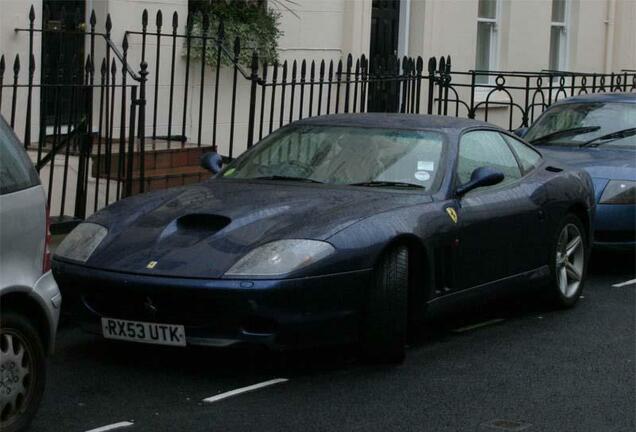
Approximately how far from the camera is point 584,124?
12.7 metres

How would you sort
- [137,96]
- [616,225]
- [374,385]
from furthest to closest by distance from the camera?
[137,96], [616,225], [374,385]

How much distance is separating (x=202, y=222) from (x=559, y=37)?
16095mm

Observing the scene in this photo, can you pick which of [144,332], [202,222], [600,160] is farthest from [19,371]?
[600,160]

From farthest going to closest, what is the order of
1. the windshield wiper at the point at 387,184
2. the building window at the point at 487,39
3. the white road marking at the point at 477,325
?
1. the building window at the point at 487,39
2. the white road marking at the point at 477,325
3. the windshield wiper at the point at 387,184

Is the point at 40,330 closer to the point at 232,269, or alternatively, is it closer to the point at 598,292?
the point at 232,269

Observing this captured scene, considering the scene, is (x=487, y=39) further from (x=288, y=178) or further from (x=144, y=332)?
(x=144, y=332)

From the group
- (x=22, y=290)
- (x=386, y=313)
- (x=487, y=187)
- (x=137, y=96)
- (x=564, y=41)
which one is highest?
(x=564, y=41)

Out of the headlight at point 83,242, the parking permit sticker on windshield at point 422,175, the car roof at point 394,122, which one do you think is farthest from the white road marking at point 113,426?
the car roof at point 394,122

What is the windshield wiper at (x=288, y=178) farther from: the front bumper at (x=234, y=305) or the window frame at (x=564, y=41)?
the window frame at (x=564, y=41)

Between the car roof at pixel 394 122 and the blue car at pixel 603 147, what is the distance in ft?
7.34

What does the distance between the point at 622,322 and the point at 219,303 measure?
11.3 feet

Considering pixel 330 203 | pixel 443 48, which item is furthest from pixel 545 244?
pixel 443 48

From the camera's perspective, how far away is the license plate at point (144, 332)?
7.25 m

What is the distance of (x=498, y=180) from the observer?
8609 millimetres
